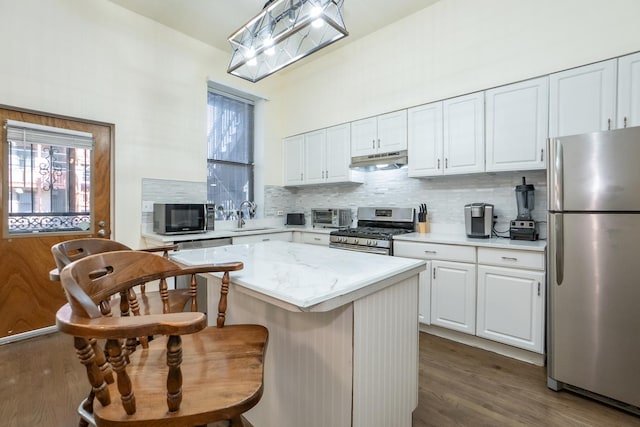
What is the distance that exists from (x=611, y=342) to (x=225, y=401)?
2152mm

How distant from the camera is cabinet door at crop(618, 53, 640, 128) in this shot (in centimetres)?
212

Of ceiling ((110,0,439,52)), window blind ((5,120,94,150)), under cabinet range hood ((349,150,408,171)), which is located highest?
ceiling ((110,0,439,52))

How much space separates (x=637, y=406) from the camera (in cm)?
167

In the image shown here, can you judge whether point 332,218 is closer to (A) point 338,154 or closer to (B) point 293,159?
(A) point 338,154

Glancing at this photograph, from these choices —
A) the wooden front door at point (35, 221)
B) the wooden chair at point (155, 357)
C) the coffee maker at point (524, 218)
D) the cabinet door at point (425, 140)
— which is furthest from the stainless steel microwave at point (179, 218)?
the coffee maker at point (524, 218)

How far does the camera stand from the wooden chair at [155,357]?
2.34 ft

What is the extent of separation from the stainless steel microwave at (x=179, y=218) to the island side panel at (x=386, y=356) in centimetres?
256

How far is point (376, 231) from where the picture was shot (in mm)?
3285

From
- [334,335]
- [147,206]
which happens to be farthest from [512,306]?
[147,206]

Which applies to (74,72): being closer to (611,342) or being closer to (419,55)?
(419,55)

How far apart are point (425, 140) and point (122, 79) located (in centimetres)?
324

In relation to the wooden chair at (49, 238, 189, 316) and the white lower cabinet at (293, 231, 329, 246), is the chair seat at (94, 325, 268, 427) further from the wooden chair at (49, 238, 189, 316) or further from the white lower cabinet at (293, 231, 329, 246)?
the white lower cabinet at (293, 231, 329, 246)

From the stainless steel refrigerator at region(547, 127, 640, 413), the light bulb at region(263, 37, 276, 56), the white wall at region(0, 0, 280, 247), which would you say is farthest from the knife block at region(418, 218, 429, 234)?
the white wall at region(0, 0, 280, 247)

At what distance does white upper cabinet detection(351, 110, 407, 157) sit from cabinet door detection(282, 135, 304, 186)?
958 millimetres
